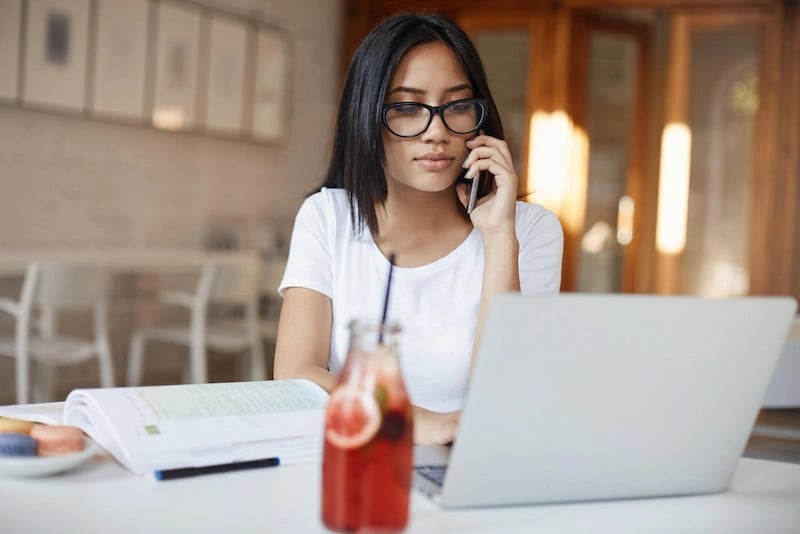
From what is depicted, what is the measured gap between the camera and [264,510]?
901 mm

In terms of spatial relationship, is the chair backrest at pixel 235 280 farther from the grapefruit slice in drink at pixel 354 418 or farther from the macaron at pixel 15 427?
the grapefruit slice in drink at pixel 354 418

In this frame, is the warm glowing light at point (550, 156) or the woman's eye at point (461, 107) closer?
the woman's eye at point (461, 107)

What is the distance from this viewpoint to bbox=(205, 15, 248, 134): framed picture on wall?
18.6 ft

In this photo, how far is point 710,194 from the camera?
5.89 m

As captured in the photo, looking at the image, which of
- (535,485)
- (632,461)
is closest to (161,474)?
(535,485)

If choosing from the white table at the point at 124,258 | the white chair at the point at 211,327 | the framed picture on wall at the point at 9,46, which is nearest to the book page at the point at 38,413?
the white table at the point at 124,258

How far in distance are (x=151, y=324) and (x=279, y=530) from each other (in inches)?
191

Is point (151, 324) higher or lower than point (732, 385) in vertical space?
lower

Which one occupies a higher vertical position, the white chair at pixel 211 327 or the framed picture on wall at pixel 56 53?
the framed picture on wall at pixel 56 53

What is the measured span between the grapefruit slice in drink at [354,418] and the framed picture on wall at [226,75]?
200 inches

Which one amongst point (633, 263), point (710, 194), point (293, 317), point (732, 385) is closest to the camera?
point (732, 385)

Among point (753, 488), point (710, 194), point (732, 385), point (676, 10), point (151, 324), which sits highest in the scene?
point (676, 10)

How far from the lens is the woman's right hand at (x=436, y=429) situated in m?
1.18

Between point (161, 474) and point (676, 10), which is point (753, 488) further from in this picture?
point (676, 10)
